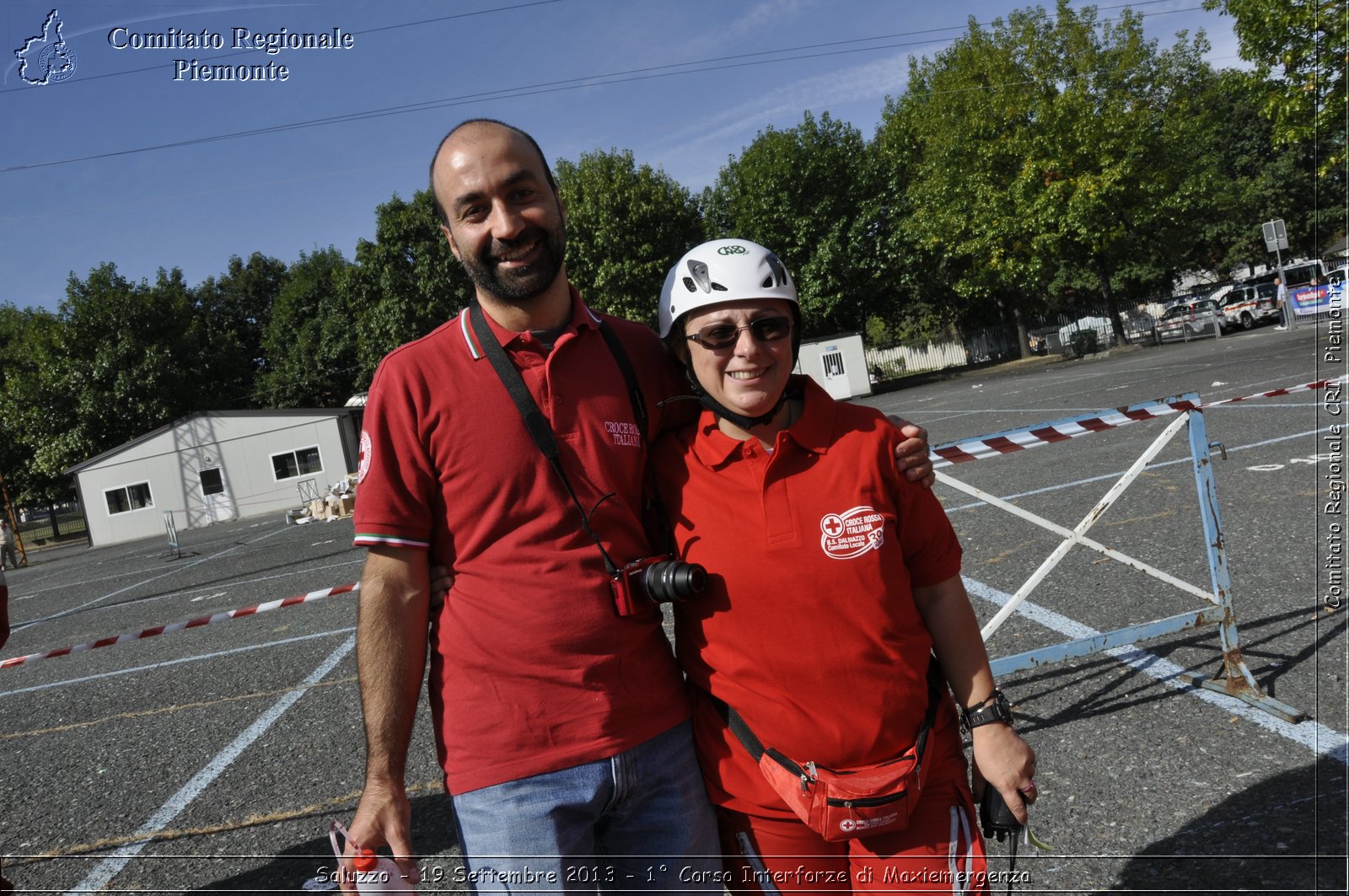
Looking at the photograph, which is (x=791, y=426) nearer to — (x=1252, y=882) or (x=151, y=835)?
(x=1252, y=882)

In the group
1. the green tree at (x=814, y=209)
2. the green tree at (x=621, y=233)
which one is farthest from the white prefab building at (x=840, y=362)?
the green tree at (x=621, y=233)

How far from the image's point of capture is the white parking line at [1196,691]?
3.71 m

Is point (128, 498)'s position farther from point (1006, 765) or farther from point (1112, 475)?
point (1006, 765)

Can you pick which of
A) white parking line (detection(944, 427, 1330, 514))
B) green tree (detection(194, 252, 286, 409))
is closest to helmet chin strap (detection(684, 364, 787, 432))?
white parking line (detection(944, 427, 1330, 514))

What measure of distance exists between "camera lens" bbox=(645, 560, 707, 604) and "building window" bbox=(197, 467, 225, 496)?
42.8 m

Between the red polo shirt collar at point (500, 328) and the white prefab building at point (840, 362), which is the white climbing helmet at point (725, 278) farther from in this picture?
the white prefab building at point (840, 362)

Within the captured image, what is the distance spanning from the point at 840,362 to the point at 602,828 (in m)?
36.7

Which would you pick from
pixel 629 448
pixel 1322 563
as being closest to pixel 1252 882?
pixel 629 448

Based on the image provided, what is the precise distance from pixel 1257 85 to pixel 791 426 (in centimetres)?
2509

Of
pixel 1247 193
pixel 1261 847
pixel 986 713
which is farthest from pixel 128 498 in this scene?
pixel 1247 193

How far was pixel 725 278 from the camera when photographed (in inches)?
88.8

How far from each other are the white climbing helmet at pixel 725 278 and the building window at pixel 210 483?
42494 mm

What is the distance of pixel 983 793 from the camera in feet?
6.98

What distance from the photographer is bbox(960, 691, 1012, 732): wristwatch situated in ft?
6.88
